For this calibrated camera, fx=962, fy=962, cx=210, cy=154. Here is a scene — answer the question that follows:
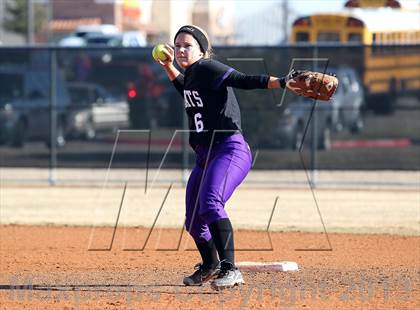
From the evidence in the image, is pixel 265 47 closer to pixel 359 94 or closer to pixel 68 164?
pixel 359 94

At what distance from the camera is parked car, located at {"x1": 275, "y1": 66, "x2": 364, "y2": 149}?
17.5m

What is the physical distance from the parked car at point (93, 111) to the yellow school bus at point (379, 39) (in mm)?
4477

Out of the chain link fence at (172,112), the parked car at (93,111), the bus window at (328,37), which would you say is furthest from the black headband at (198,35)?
the bus window at (328,37)

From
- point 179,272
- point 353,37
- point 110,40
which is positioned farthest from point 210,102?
point 110,40

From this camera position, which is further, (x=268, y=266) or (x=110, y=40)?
(x=110, y=40)

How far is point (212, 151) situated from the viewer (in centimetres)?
789

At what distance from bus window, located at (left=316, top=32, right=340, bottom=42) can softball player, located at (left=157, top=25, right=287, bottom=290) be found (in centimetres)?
1476

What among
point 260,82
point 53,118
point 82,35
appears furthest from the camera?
point 82,35

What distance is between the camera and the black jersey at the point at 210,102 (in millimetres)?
7770

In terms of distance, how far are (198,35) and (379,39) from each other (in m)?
14.6

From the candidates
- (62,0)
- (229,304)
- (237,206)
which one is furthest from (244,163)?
(62,0)

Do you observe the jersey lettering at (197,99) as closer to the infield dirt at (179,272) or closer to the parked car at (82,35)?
the infield dirt at (179,272)

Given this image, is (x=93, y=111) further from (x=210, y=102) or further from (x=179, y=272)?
(x=210, y=102)

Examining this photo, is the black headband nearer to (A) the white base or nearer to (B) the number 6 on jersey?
(B) the number 6 on jersey
